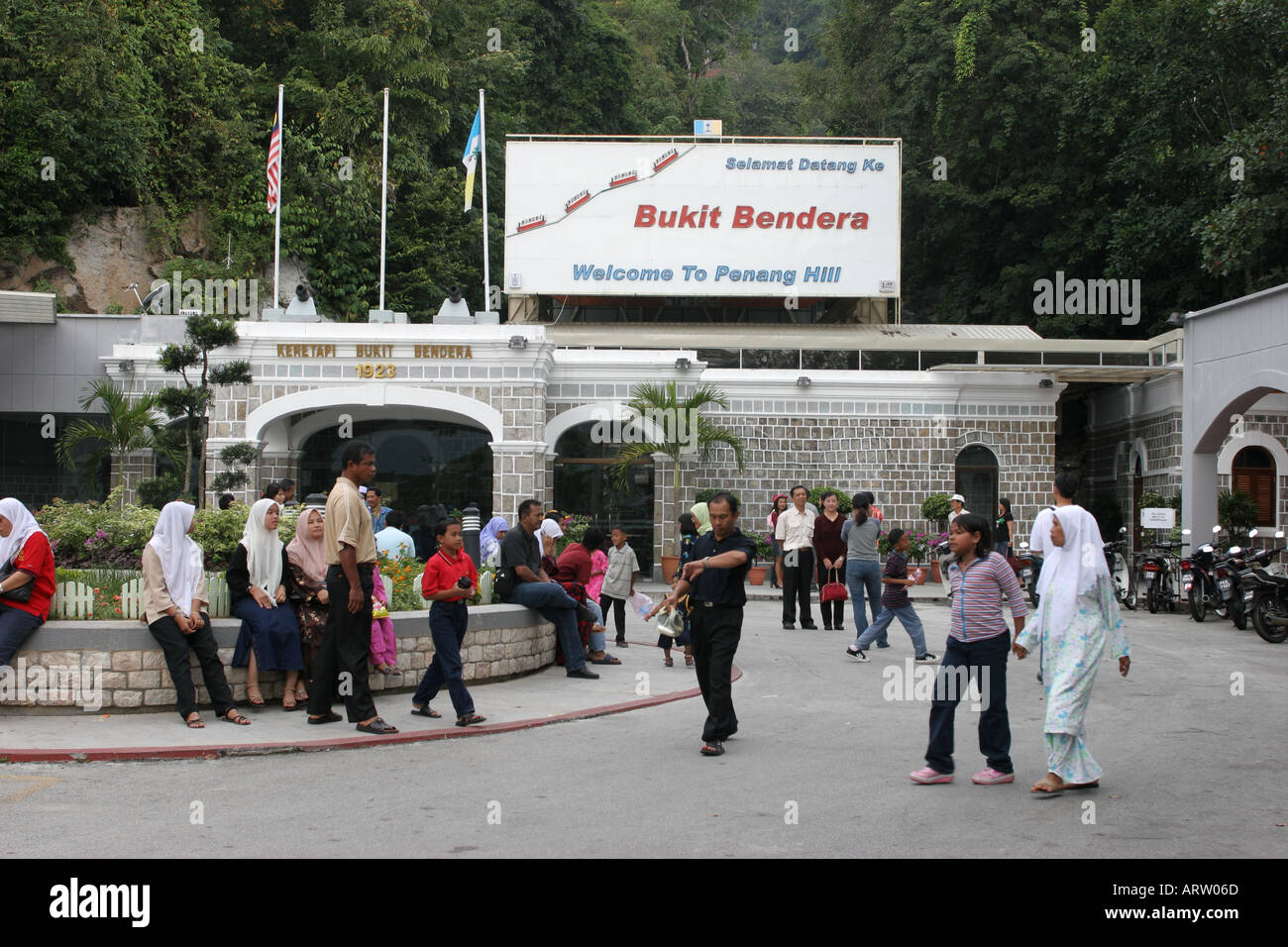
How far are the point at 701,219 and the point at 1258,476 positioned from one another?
13.6 m

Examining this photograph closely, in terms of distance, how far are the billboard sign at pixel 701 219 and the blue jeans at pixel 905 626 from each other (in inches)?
708

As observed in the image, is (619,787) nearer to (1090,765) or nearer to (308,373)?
(1090,765)

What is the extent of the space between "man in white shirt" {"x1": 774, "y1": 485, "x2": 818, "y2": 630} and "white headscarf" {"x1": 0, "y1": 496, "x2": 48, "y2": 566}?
31.4 ft

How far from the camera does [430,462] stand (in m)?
26.5

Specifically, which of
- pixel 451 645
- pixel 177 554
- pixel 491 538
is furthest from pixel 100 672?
pixel 491 538

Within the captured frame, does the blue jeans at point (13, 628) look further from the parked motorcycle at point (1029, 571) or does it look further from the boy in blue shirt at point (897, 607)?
the parked motorcycle at point (1029, 571)

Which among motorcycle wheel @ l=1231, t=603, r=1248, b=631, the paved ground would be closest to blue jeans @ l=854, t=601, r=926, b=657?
the paved ground

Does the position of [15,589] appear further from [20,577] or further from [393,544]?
[393,544]

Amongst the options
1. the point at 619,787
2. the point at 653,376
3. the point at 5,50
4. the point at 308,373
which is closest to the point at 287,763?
the point at 619,787

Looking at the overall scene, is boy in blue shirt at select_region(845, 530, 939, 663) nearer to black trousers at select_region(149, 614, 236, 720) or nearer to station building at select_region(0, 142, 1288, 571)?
black trousers at select_region(149, 614, 236, 720)

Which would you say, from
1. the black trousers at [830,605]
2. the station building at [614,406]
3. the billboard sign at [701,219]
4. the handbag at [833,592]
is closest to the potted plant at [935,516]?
the station building at [614,406]

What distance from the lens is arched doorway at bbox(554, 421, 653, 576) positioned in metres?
26.2

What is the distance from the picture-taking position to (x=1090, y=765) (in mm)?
7289

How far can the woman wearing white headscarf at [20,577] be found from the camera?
918cm
